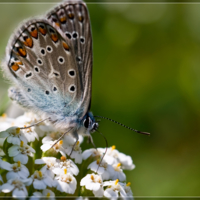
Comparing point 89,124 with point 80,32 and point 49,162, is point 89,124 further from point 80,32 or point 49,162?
point 80,32

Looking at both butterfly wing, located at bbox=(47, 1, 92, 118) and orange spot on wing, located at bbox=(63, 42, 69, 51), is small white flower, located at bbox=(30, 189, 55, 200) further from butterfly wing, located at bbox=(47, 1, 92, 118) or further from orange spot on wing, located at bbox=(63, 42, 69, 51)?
orange spot on wing, located at bbox=(63, 42, 69, 51)

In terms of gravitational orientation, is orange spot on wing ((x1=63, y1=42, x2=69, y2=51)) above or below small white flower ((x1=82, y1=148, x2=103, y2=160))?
above

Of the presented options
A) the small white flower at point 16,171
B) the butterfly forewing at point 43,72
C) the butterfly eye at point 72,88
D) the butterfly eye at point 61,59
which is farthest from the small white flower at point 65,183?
the butterfly eye at point 61,59

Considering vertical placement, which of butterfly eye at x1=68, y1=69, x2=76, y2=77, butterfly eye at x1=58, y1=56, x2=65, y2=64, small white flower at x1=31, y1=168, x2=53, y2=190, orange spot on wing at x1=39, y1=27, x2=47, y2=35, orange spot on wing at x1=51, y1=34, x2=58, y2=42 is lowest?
small white flower at x1=31, y1=168, x2=53, y2=190

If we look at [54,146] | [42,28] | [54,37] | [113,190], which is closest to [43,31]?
[42,28]

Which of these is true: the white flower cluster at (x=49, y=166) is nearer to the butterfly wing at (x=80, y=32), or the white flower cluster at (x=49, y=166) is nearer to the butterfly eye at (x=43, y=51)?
the butterfly wing at (x=80, y=32)

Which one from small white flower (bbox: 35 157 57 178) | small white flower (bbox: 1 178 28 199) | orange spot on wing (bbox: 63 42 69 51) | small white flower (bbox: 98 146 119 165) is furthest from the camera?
orange spot on wing (bbox: 63 42 69 51)

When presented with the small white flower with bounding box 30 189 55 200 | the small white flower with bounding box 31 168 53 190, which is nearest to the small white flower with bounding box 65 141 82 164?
the small white flower with bounding box 31 168 53 190
